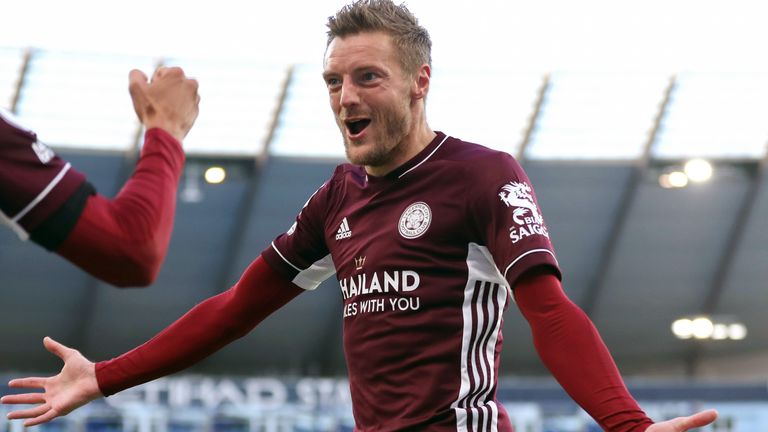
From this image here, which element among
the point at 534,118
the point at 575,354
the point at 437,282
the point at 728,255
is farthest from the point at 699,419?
the point at 728,255

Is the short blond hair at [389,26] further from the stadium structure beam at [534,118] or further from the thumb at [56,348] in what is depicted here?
the stadium structure beam at [534,118]

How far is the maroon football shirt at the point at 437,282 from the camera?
3768mm

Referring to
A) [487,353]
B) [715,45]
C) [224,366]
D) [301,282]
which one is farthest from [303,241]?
[224,366]

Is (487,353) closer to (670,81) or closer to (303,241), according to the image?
(303,241)

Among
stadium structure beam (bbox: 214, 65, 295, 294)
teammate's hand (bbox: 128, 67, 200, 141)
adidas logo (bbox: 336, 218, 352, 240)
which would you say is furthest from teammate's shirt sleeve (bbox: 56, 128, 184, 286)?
stadium structure beam (bbox: 214, 65, 295, 294)

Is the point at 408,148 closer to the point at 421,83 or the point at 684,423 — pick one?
the point at 421,83

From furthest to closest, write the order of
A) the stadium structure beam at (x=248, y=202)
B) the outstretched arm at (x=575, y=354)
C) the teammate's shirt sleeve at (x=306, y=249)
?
the stadium structure beam at (x=248, y=202) < the teammate's shirt sleeve at (x=306, y=249) < the outstretched arm at (x=575, y=354)

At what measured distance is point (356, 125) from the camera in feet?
13.5

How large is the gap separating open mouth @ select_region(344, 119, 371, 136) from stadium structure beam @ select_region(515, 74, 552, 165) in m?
18.0

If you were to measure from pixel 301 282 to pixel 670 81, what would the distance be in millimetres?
18810

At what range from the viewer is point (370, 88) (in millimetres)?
4059

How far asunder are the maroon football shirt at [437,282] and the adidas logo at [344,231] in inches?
1.4

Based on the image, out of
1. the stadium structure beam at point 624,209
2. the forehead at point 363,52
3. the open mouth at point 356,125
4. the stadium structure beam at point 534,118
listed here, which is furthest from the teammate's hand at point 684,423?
the stadium structure beam at point 624,209

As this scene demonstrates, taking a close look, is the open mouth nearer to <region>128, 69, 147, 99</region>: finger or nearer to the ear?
the ear
